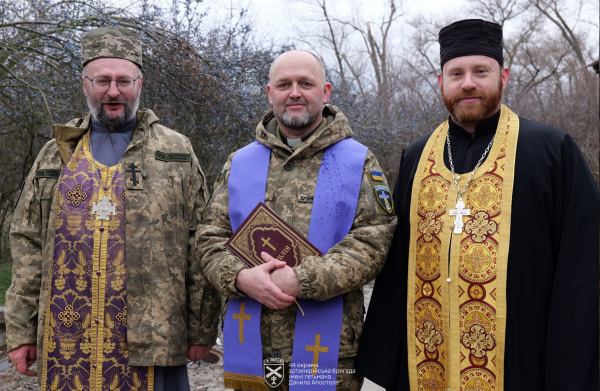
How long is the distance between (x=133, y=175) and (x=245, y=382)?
4.08 ft

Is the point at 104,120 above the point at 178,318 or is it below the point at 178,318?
above

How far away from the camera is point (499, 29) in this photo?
2.99 metres

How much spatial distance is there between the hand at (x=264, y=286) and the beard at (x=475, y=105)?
1155 millimetres

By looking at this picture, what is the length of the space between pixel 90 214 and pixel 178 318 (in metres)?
0.73

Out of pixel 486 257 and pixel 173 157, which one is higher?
pixel 173 157

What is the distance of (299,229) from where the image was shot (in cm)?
297

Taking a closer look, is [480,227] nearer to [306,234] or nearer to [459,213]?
[459,213]

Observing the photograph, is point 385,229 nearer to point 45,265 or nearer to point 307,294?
point 307,294

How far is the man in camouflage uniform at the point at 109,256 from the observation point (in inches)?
119

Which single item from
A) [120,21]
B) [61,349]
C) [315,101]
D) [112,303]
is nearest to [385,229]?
[315,101]

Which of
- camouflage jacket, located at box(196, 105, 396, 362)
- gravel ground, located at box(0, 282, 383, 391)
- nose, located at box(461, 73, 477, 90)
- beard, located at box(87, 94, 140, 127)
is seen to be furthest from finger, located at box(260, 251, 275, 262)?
gravel ground, located at box(0, 282, 383, 391)

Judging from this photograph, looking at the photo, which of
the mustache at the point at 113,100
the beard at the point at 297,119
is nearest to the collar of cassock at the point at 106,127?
the mustache at the point at 113,100

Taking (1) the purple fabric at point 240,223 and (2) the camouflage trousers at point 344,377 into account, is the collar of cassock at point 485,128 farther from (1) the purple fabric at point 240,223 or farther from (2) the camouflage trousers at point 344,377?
(2) the camouflage trousers at point 344,377

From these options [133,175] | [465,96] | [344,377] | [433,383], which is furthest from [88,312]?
[465,96]
